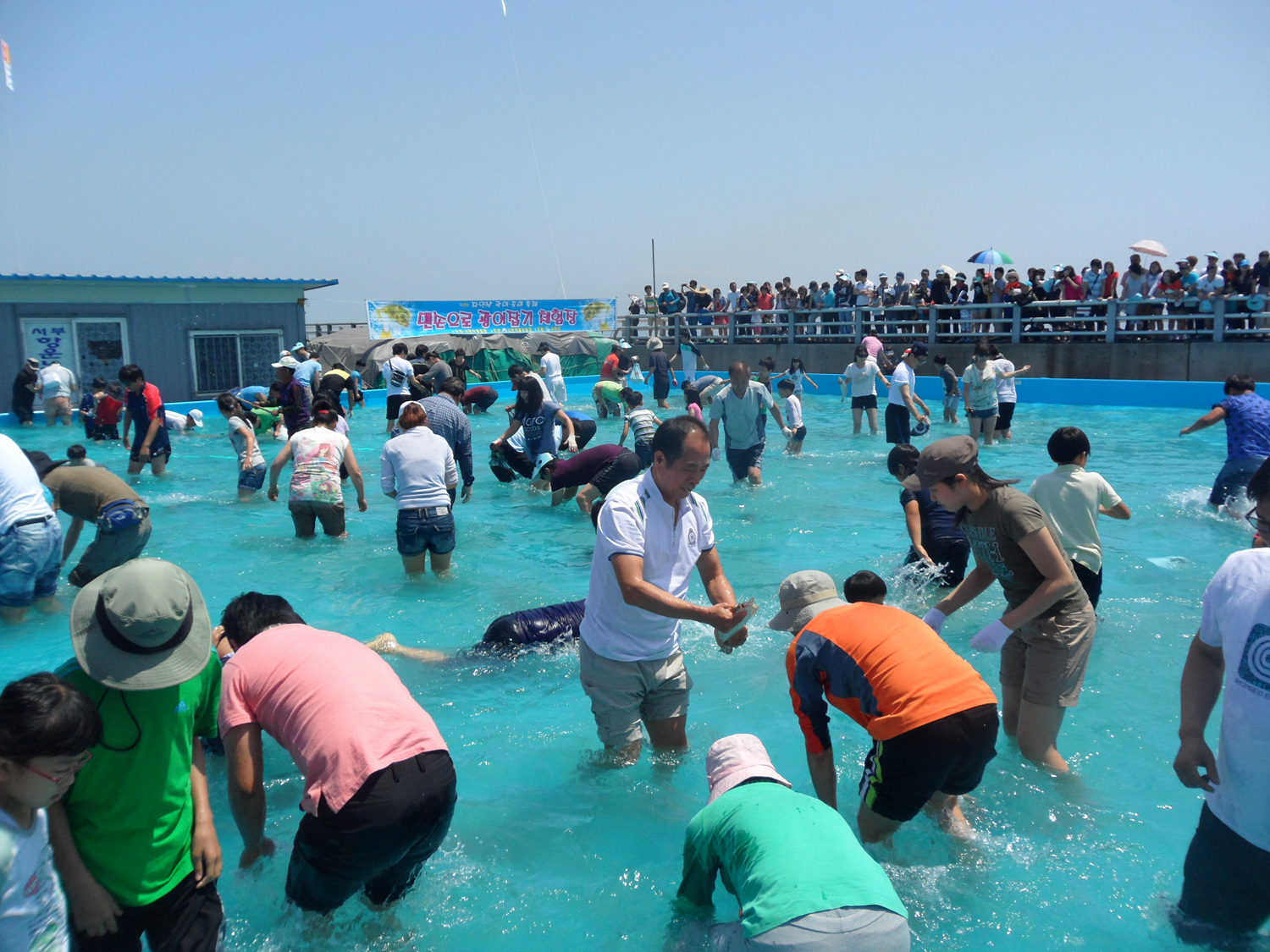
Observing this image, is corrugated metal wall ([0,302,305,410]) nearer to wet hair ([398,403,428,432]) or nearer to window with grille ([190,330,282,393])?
window with grille ([190,330,282,393])

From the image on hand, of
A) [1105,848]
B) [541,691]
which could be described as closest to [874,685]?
[1105,848]

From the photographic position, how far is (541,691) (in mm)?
5559

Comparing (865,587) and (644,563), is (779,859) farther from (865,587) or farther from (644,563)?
(644,563)

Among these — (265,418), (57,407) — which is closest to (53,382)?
(57,407)

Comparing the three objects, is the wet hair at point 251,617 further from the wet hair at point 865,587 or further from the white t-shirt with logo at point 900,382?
the white t-shirt with logo at point 900,382

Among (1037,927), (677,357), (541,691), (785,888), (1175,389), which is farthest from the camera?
(677,357)

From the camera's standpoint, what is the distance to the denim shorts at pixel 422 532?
7.16 metres

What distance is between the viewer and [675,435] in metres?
3.58

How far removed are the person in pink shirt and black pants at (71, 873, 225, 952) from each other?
0.28 metres

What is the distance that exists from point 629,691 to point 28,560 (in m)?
4.42

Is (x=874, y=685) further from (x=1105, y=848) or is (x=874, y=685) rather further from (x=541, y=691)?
(x=541, y=691)

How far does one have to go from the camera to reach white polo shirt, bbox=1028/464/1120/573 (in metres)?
4.64

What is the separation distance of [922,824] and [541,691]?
2.54 m

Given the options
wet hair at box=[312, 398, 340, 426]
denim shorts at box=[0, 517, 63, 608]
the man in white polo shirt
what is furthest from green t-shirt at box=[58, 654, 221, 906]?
wet hair at box=[312, 398, 340, 426]
